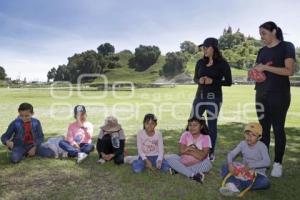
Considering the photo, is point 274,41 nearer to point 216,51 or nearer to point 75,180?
point 216,51

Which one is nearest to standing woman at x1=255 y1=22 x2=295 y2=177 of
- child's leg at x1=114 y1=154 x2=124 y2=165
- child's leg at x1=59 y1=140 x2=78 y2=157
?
child's leg at x1=114 y1=154 x2=124 y2=165

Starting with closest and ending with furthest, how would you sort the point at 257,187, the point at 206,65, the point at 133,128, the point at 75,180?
the point at 257,187, the point at 75,180, the point at 206,65, the point at 133,128

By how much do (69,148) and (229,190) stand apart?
404 centimetres

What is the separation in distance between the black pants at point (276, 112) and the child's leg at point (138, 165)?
8.38 ft

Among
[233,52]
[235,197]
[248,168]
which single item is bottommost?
[235,197]

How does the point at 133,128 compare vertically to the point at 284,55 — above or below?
below

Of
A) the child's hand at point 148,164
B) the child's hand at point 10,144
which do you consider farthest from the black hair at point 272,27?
the child's hand at point 10,144

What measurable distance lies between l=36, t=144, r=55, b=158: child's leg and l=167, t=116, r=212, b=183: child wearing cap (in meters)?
2.93

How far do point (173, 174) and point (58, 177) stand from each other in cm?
Answer: 223

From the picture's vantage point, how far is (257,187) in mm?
6176

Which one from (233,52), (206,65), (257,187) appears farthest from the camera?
(233,52)

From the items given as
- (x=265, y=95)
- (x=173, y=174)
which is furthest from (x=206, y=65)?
(x=173, y=174)

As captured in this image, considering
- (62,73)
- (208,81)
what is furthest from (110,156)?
(62,73)

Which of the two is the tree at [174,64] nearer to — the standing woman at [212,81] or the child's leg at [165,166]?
the standing woman at [212,81]
